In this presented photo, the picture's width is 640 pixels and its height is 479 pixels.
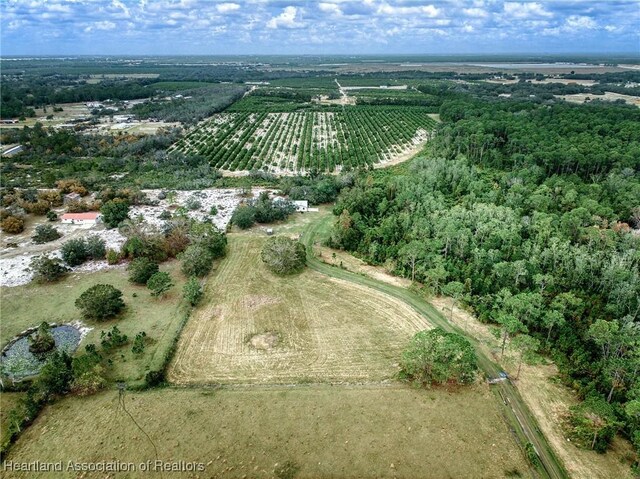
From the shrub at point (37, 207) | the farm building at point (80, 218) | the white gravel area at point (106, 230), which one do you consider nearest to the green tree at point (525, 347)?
the white gravel area at point (106, 230)

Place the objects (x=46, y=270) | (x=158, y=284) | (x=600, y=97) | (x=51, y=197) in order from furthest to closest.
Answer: (x=600, y=97)
(x=51, y=197)
(x=46, y=270)
(x=158, y=284)

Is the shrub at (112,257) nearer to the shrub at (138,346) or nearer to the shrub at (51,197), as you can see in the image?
the shrub at (138,346)

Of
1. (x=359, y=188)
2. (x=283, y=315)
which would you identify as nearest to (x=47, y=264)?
(x=283, y=315)

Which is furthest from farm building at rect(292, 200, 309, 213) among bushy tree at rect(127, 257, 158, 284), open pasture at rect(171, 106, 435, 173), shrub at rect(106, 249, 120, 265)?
shrub at rect(106, 249, 120, 265)

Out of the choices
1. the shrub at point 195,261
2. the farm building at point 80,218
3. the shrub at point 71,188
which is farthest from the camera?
the shrub at point 71,188

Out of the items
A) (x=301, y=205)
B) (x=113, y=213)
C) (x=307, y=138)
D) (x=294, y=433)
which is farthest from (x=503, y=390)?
(x=307, y=138)

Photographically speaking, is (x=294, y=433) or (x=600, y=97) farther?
(x=600, y=97)

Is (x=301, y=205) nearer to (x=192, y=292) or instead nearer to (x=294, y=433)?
(x=192, y=292)
